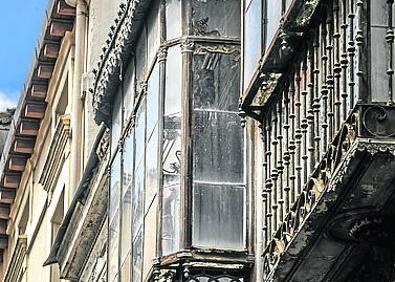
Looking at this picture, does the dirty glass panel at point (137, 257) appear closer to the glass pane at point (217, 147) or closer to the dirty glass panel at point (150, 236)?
the dirty glass panel at point (150, 236)

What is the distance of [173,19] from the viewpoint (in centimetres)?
2122

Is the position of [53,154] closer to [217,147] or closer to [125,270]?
[125,270]

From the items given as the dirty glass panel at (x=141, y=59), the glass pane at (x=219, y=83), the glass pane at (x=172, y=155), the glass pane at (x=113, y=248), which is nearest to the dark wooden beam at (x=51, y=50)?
the glass pane at (x=113, y=248)

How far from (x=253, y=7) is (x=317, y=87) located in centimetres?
206

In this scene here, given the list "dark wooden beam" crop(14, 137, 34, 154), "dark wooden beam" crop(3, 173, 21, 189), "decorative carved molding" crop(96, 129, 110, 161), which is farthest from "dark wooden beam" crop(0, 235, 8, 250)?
"decorative carved molding" crop(96, 129, 110, 161)

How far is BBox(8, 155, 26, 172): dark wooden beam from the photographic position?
1588 inches

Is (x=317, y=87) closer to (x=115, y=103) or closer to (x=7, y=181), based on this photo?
(x=115, y=103)

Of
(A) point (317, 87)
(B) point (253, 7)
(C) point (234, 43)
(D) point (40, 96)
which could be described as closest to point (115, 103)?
(C) point (234, 43)

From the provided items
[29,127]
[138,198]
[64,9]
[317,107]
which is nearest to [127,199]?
[138,198]

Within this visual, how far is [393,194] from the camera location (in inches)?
608

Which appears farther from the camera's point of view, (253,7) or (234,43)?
(234,43)

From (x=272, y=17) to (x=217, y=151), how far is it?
306cm

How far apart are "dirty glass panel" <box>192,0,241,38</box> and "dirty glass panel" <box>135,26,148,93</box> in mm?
1196

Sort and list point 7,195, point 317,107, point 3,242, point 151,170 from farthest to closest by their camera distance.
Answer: point 3,242, point 7,195, point 151,170, point 317,107
